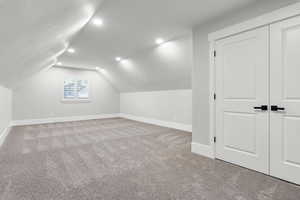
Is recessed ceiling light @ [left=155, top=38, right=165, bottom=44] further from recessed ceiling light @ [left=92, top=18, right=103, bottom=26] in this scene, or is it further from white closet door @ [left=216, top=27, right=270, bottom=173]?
white closet door @ [left=216, top=27, right=270, bottom=173]

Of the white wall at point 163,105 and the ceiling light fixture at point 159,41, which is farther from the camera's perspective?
the white wall at point 163,105

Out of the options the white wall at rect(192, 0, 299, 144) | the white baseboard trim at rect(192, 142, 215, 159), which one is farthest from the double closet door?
the white wall at rect(192, 0, 299, 144)

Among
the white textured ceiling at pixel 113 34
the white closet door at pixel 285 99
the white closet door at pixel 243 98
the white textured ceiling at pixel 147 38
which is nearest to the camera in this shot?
the white textured ceiling at pixel 113 34

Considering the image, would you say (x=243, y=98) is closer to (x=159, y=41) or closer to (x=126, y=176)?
(x=126, y=176)

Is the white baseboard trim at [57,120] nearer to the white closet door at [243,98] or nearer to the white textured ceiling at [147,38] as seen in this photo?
the white textured ceiling at [147,38]

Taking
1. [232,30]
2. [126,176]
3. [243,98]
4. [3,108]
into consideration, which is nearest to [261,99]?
[243,98]

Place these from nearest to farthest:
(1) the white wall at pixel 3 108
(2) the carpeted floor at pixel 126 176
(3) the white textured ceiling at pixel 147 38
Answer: (2) the carpeted floor at pixel 126 176, (3) the white textured ceiling at pixel 147 38, (1) the white wall at pixel 3 108

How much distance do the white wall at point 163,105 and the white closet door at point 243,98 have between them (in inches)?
87.5

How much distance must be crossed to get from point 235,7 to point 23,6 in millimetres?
2574

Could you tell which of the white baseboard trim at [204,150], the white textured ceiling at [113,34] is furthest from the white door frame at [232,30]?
the white textured ceiling at [113,34]

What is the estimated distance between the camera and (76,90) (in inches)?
292

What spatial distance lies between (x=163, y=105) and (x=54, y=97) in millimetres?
4723

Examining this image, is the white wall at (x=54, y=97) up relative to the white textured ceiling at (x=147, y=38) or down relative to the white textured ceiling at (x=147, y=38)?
down

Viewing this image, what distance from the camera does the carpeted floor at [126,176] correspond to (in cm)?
171
